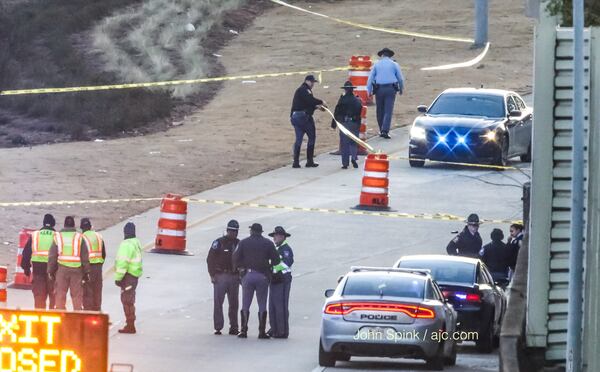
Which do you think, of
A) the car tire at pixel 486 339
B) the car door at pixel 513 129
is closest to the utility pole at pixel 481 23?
the car door at pixel 513 129

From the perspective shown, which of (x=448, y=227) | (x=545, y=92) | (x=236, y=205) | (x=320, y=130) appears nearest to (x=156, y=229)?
(x=236, y=205)

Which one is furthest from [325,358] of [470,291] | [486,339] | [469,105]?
[469,105]

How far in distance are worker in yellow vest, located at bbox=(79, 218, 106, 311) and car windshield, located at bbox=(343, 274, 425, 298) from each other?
429cm

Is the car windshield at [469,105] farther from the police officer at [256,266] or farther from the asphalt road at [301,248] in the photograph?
the police officer at [256,266]

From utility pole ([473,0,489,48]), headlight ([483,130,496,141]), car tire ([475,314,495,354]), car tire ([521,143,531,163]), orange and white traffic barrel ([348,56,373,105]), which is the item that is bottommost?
car tire ([475,314,495,354])

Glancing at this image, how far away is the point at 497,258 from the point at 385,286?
4.63 m

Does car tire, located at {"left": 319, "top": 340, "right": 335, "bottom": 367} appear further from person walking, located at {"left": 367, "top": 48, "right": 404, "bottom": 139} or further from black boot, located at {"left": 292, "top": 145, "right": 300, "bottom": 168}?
person walking, located at {"left": 367, "top": 48, "right": 404, "bottom": 139}

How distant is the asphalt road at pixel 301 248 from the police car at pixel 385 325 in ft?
1.93

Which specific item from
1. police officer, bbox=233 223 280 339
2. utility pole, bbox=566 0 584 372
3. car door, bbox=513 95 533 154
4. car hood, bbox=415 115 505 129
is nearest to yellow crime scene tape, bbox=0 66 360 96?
car door, bbox=513 95 533 154

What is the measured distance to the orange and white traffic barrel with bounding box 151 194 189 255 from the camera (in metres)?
25.8

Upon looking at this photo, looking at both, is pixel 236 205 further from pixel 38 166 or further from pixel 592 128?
pixel 592 128

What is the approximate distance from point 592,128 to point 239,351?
6.61 metres

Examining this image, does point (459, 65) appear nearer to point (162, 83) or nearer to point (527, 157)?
point (162, 83)

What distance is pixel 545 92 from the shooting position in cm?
1591
